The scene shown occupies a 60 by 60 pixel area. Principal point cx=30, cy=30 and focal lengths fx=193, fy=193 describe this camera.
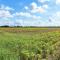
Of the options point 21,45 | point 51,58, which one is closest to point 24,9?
point 21,45

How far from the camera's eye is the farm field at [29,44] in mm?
4445

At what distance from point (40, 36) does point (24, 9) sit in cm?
74

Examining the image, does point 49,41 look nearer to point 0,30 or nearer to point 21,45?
point 21,45

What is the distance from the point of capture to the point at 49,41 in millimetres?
4555

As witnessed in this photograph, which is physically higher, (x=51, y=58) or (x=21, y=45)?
(x=21, y=45)

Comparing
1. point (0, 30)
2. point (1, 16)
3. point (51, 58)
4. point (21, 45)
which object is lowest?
point (51, 58)

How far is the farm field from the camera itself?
4445mm

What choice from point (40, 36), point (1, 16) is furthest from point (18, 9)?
point (40, 36)

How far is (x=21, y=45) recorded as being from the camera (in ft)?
14.8

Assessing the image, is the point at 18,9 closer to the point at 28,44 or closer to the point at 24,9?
the point at 24,9

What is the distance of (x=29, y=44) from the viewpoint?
454 centimetres

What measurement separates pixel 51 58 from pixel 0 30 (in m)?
1.35

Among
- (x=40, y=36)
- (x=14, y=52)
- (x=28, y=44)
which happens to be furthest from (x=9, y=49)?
(x=40, y=36)

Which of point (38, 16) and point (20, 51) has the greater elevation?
point (38, 16)
